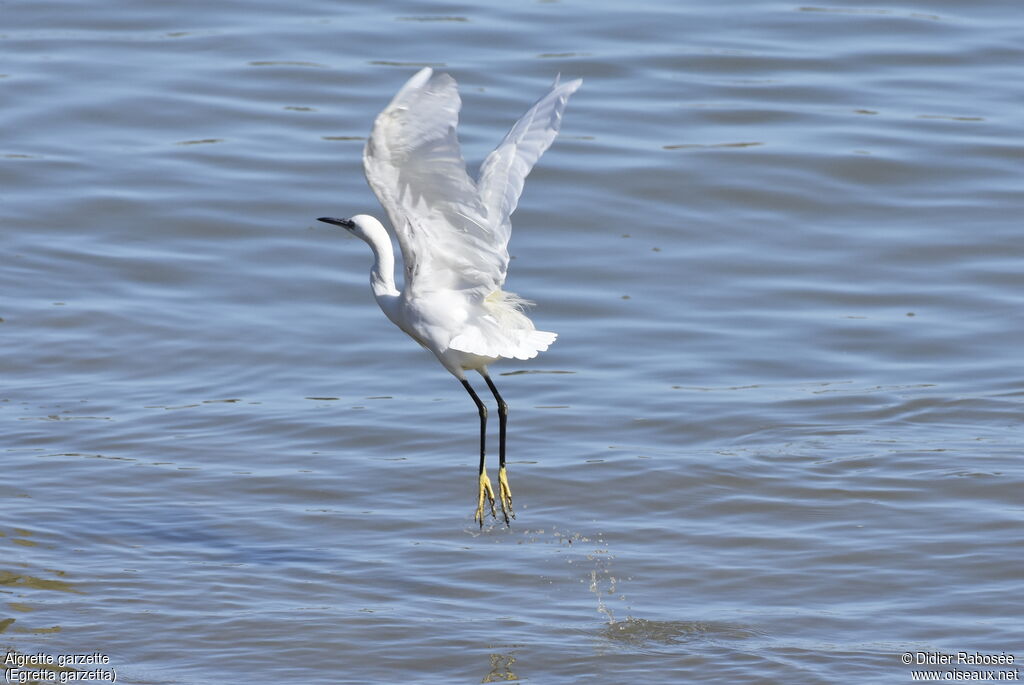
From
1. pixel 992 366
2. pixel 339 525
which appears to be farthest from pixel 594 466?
pixel 992 366

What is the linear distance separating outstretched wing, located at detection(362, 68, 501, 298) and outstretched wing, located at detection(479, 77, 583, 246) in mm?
219

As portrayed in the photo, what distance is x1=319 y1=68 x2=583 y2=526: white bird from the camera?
20.4 ft

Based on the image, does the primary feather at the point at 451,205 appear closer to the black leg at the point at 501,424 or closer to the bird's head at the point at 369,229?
the bird's head at the point at 369,229

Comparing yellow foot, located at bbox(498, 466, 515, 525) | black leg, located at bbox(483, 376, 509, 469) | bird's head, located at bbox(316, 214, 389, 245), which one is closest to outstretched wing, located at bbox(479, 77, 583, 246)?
bird's head, located at bbox(316, 214, 389, 245)

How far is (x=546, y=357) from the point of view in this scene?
10.6 m

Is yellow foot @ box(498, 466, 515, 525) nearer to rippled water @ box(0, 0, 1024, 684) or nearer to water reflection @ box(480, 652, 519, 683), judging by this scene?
rippled water @ box(0, 0, 1024, 684)

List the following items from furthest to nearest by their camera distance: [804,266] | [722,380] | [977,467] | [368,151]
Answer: [804,266]
[722,380]
[977,467]
[368,151]

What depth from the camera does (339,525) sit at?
8062 millimetres

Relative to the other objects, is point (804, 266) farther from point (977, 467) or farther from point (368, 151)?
point (368, 151)

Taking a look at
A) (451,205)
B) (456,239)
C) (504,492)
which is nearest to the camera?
(451,205)

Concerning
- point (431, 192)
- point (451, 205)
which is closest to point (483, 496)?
point (451, 205)

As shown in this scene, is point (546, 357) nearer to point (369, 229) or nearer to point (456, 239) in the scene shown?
point (369, 229)

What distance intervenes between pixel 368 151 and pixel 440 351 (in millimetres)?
1580

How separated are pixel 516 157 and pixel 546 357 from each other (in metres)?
3.40
